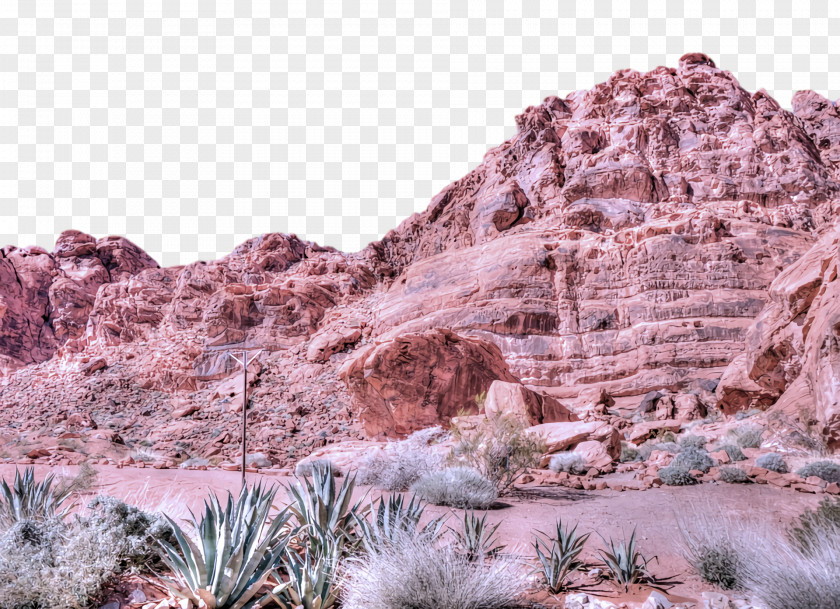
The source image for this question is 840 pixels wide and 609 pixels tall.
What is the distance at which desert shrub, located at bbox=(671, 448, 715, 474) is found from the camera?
10.0 meters

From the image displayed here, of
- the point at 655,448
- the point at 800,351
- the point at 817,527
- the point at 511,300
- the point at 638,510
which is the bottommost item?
the point at 655,448

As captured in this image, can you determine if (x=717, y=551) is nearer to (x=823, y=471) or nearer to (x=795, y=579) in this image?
(x=795, y=579)

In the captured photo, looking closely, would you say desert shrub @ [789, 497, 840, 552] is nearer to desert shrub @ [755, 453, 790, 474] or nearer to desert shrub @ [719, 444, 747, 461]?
desert shrub @ [755, 453, 790, 474]

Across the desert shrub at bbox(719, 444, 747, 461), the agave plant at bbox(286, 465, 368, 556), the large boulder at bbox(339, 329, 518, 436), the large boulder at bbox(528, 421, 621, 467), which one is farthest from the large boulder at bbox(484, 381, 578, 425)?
the agave plant at bbox(286, 465, 368, 556)

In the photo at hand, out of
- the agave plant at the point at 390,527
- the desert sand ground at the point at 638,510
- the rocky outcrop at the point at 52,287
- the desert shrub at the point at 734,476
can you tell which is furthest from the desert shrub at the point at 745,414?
the rocky outcrop at the point at 52,287

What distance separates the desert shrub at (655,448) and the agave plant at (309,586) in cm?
1042

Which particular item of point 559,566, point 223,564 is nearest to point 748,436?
point 559,566

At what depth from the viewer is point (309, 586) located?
4.06m

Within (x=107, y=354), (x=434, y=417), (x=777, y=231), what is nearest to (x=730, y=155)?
(x=777, y=231)

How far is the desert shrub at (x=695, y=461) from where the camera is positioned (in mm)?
10039

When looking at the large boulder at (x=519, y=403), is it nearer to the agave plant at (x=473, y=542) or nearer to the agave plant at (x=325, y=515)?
the agave plant at (x=473, y=542)

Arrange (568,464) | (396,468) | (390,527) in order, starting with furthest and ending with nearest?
(568,464), (396,468), (390,527)

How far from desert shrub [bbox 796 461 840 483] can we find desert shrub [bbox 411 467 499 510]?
5.14 m

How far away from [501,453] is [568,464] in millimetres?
2720
